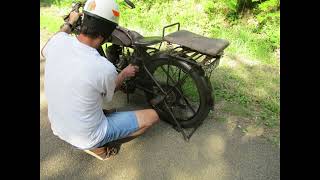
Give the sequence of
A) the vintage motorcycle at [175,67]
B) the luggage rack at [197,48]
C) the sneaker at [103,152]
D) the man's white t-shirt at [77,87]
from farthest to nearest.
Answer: the vintage motorcycle at [175,67]
the luggage rack at [197,48]
the sneaker at [103,152]
the man's white t-shirt at [77,87]

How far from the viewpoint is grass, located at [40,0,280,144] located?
4574 millimetres

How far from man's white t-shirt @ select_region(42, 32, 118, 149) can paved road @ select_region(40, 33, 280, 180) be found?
1.80 feet

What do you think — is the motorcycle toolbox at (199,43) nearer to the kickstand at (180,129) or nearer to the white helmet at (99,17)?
the kickstand at (180,129)

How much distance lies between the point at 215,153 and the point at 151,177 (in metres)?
0.82

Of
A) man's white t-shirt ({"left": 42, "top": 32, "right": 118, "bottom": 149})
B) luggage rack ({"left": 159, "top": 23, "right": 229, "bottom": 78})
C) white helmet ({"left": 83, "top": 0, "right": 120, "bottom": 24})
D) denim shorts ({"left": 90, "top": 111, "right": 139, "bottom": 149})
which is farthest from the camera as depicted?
luggage rack ({"left": 159, "top": 23, "right": 229, "bottom": 78})

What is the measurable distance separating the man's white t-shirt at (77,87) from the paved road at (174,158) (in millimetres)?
549

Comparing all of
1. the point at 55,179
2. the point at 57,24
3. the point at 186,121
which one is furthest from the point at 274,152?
the point at 57,24

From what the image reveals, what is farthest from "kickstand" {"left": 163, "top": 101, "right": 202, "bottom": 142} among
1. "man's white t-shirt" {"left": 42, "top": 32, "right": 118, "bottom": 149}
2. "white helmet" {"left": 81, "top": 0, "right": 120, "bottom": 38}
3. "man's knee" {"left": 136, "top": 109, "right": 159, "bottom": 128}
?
"white helmet" {"left": 81, "top": 0, "right": 120, "bottom": 38}

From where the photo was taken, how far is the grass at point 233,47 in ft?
15.0

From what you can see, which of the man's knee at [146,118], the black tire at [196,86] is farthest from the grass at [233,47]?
the man's knee at [146,118]

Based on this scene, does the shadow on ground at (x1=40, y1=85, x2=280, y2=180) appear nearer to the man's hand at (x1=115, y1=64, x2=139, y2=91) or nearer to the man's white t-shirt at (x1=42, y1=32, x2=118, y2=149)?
→ the man's white t-shirt at (x1=42, y1=32, x2=118, y2=149)

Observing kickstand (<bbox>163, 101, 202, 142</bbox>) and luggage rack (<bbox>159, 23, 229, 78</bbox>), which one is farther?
kickstand (<bbox>163, 101, 202, 142</bbox>)

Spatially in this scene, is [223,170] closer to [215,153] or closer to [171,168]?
[215,153]

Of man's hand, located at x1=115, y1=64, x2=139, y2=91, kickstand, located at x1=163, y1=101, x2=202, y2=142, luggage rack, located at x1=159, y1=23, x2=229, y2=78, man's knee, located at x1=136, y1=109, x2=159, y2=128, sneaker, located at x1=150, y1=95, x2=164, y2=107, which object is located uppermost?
luggage rack, located at x1=159, y1=23, x2=229, y2=78
